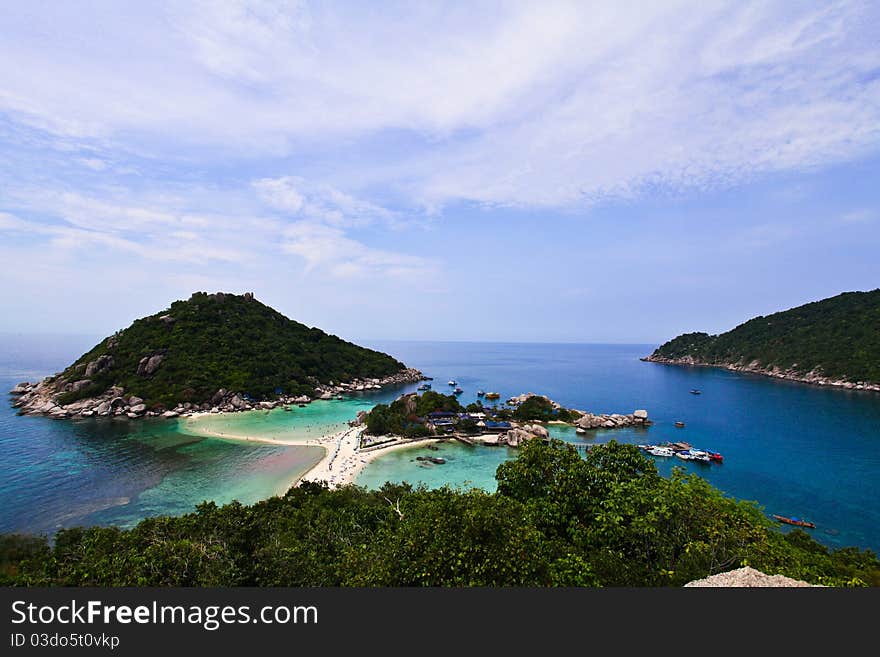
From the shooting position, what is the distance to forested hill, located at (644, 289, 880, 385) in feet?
259

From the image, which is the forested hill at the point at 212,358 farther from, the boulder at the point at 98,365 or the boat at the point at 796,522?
the boat at the point at 796,522

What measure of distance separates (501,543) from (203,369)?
2545 inches

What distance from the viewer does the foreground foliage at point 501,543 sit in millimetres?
7926

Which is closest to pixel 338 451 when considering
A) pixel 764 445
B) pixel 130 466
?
pixel 130 466

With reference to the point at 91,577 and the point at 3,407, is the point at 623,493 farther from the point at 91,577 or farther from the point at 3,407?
the point at 3,407

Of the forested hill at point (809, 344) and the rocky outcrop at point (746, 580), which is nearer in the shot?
the rocky outcrop at point (746, 580)

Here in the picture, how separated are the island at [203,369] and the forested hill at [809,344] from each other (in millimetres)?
95209

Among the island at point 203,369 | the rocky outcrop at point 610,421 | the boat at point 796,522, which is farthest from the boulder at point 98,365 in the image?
the boat at point 796,522

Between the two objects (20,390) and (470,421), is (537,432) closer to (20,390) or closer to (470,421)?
(470,421)

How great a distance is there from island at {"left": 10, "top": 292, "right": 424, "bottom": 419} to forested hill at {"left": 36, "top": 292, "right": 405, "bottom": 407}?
153mm

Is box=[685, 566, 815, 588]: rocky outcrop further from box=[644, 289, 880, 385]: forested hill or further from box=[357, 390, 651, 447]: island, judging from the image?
box=[644, 289, 880, 385]: forested hill

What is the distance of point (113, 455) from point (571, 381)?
8834 centimetres

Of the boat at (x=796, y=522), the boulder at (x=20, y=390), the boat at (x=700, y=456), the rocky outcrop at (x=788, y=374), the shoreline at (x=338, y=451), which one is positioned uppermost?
the boulder at (x=20, y=390)

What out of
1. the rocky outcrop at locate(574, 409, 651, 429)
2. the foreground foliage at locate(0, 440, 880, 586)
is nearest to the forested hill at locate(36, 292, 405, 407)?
the foreground foliage at locate(0, 440, 880, 586)
